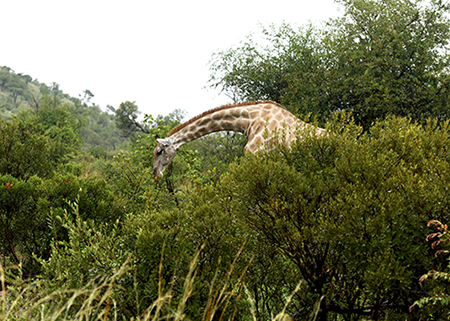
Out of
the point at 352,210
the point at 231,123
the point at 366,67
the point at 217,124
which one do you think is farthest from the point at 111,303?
the point at 366,67

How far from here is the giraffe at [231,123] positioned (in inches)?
309

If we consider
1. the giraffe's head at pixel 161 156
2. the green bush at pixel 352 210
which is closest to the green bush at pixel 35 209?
the giraffe's head at pixel 161 156

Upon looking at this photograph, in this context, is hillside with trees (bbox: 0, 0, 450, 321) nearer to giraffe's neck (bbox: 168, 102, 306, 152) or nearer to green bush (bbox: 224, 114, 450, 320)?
green bush (bbox: 224, 114, 450, 320)

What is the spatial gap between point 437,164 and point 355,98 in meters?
7.77

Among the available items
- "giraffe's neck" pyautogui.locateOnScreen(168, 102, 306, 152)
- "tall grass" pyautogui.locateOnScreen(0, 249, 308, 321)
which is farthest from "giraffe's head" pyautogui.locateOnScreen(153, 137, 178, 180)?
"tall grass" pyautogui.locateOnScreen(0, 249, 308, 321)

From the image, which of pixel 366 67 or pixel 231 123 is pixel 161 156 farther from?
pixel 366 67

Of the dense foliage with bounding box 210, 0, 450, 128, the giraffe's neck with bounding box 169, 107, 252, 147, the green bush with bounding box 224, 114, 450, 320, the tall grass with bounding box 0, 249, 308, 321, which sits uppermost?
the dense foliage with bounding box 210, 0, 450, 128

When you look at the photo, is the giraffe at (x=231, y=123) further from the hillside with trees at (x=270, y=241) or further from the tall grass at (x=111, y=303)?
the tall grass at (x=111, y=303)

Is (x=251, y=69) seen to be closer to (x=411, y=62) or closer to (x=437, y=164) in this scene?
(x=411, y=62)

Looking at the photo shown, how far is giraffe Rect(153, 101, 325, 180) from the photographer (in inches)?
309

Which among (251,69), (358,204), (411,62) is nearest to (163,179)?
(251,69)

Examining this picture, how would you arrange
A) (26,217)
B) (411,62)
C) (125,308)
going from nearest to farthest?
(125,308), (26,217), (411,62)

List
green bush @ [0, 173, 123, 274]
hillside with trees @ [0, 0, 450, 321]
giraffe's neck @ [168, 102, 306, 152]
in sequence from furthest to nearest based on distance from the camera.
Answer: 1. giraffe's neck @ [168, 102, 306, 152]
2. green bush @ [0, 173, 123, 274]
3. hillside with trees @ [0, 0, 450, 321]

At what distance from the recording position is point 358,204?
322cm
